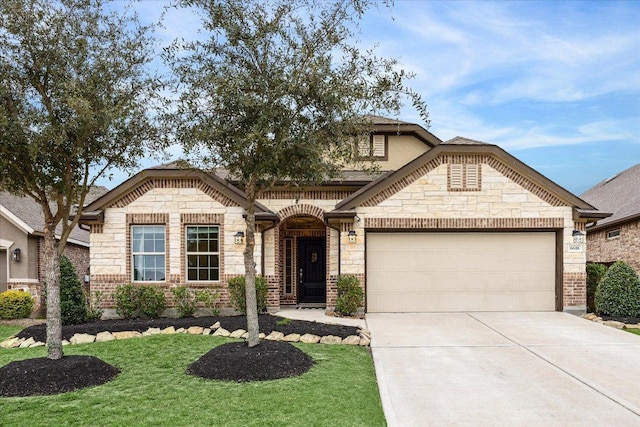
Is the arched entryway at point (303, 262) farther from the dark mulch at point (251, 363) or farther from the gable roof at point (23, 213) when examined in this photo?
the dark mulch at point (251, 363)

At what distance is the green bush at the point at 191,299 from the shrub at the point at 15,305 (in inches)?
180

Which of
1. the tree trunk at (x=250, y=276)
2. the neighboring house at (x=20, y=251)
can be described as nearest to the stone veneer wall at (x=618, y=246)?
the tree trunk at (x=250, y=276)

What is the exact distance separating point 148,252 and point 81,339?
3621mm

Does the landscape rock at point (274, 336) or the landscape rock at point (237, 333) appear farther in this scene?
the landscape rock at point (237, 333)

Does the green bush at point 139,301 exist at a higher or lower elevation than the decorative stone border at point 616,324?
higher

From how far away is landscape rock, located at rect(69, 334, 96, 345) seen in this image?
10620 mm

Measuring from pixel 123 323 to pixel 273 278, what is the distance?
3946mm

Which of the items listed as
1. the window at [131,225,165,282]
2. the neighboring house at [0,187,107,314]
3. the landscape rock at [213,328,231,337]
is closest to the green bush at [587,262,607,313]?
the landscape rock at [213,328,231,337]

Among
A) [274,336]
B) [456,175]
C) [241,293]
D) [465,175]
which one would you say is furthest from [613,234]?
[274,336]

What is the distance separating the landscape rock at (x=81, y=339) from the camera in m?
10.6

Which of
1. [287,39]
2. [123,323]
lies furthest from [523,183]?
[123,323]

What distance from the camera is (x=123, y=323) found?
1224 centimetres

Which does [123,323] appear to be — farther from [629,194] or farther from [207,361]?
[629,194]

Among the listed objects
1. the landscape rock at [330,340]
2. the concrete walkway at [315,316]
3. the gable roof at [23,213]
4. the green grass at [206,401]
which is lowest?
the concrete walkway at [315,316]
